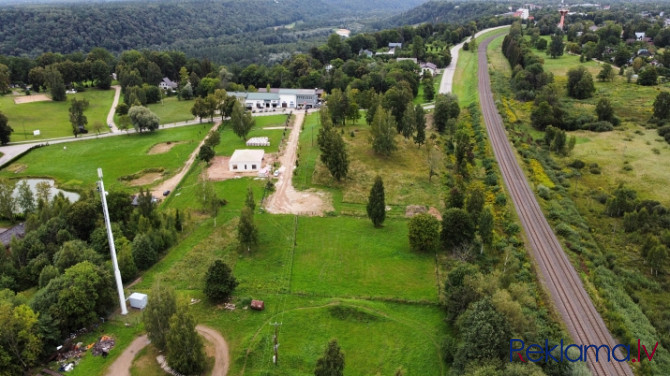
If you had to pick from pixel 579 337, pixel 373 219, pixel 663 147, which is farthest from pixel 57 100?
pixel 663 147

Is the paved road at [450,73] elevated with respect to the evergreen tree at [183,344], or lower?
elevated

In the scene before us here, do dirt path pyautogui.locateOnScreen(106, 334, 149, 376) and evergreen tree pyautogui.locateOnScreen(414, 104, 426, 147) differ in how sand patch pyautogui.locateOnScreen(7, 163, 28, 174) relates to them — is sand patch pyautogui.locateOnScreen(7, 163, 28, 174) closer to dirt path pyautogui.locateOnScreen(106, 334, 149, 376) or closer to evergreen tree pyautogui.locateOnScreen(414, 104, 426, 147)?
dirt path pyautogui.locateOnScreen(106, 334, 149, 376)

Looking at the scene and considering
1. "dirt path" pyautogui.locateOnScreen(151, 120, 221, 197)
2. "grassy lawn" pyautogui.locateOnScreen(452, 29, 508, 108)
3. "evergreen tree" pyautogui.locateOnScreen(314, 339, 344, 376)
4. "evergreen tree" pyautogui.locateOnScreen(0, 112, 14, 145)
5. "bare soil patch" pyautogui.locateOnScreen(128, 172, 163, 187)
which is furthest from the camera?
"grassy lawn" pyautogui.locateOnScreen(452, 29, 508, 108)

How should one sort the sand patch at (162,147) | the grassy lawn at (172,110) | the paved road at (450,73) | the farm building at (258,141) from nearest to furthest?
the sand patch at (162,147) → the farm building at (258,141) → the grassy lawn at (172,110) → the paved road at (450,73)

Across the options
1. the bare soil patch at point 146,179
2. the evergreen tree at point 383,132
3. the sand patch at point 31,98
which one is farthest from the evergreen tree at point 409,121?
the sand patch at point 31,98

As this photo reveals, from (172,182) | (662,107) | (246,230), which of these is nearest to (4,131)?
(172,182)

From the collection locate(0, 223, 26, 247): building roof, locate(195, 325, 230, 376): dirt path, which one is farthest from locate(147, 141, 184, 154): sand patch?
locate(195, 325, 230, 376): dirt path

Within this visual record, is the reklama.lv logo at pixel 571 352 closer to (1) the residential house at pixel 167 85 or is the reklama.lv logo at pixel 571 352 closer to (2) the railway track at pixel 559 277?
(2) the railway track at pixel 559 277

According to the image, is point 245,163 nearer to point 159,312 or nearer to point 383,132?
point 383,132
